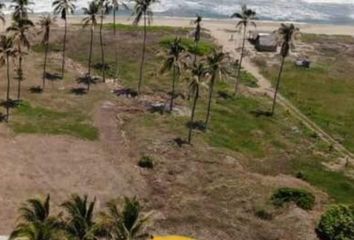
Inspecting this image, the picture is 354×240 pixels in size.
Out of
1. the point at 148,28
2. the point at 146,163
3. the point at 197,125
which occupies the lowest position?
the point at 146,163

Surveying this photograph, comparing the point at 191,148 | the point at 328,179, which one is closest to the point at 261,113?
the point at 191,148

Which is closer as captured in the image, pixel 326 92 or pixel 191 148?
pixel 191 148

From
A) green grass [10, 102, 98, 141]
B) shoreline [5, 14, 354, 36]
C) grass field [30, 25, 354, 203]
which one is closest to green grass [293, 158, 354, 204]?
grass field [30, 25, 354, 203]

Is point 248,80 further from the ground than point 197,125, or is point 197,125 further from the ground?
point 248,80

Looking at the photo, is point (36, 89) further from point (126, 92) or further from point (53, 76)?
point (126, 92)

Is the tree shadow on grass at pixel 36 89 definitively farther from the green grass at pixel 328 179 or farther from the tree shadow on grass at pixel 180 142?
the green grass at pixel 328 179

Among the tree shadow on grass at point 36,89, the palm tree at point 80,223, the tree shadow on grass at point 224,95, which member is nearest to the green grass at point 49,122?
the tree shadow on grass at point 36,89
